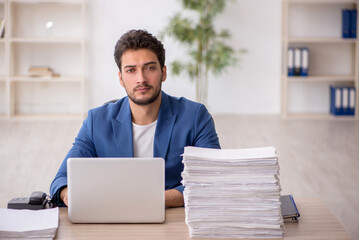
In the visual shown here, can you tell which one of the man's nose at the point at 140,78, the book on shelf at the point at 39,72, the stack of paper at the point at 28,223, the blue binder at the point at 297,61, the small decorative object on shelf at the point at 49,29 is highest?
the small decorative object on shelf at the point at 49,29

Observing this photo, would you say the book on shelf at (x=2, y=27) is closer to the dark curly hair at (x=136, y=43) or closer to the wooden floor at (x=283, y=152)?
the wooden floor at (x=283, y=152)

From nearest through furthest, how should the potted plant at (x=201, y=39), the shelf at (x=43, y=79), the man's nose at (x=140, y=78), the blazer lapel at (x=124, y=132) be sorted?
the man's nose at (x=140, y=78) < the blazer lapel at (x=124, y=132) < the potted plant at (x=201, y=39) < the shelf at (x=43, y=79)

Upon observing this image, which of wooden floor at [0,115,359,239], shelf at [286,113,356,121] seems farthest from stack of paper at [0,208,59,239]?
shelf at [286,113,356,121]

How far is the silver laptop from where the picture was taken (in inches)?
65.7

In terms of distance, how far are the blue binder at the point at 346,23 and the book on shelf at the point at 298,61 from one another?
531 mm

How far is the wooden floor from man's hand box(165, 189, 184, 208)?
1559mm

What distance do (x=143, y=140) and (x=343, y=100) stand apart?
5135mm

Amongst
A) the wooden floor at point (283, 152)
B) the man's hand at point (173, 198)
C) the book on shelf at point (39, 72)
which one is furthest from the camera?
the book on shelf at point (39, 72)

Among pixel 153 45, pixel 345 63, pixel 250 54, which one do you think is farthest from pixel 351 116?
pixel 153 45

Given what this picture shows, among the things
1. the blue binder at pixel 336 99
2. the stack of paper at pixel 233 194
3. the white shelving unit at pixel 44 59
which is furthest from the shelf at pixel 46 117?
the stack of paper at pixel 233 194

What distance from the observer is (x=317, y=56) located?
7.17 meters

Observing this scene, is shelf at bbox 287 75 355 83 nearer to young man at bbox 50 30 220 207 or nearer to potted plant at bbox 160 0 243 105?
potted plant at bbox 160 0 243 105

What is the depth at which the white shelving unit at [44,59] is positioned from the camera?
6859 millimetres

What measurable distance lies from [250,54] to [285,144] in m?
1.88
